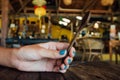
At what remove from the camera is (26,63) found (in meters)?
0.90

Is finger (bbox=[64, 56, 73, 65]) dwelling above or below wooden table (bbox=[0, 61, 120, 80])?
above

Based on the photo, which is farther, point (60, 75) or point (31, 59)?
point (31, 59)

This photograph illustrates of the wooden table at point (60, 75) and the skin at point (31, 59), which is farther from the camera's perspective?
the skin at point (31, 59)

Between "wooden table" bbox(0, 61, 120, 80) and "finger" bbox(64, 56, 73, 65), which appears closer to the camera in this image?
"wooden table" bbox(0, 61, 120, 80)

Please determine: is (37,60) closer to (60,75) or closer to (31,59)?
(31,59)

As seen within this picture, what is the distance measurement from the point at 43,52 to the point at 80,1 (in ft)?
32.6

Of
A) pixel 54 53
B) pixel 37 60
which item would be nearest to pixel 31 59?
pixel 37 60

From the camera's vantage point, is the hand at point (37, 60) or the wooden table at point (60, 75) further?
the hand at point (37, 60)

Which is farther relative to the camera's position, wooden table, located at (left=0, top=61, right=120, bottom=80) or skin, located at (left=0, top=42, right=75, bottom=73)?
skin, located at (left=0, top=42, right=75, bottom=73)

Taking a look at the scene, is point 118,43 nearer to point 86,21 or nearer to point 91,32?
point 86,21

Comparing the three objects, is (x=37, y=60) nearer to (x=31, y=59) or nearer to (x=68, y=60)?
(x=31, y=59)

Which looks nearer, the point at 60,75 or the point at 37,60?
the point at 60,75

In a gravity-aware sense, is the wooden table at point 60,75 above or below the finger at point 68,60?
below

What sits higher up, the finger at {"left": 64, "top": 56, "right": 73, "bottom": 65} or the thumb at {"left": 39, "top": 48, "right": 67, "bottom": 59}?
the thumb at {"left": 39, "top": 48, "right": 67, "bottom": 59}
